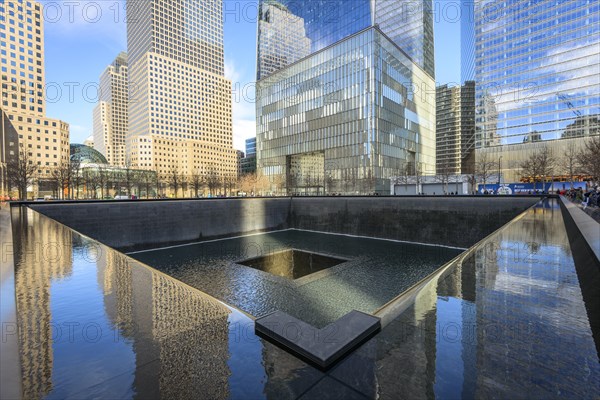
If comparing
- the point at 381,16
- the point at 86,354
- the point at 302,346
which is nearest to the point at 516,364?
the point at 302,346

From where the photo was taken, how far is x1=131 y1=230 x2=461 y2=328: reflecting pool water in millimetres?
11062

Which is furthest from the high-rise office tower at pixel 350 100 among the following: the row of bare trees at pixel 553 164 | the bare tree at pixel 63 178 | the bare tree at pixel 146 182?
→ the bare tree at pixel 63 178

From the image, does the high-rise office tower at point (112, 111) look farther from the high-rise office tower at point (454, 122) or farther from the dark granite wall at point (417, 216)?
the dark granite wall at point (417, 216)

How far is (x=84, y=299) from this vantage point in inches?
153

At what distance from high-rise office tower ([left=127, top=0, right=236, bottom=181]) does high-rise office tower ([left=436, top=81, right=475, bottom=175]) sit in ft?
294

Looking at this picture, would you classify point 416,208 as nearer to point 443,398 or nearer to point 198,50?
point 443,398

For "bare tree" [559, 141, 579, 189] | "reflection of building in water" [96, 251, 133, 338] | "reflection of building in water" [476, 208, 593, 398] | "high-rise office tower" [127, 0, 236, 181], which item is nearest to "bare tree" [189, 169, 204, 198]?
"reflection of building in water" [96, 251, 133, 338]

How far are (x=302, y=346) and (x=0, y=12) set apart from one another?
115 meters

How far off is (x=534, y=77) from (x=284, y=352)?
91629 mm

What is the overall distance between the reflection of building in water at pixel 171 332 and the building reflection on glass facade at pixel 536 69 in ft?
288

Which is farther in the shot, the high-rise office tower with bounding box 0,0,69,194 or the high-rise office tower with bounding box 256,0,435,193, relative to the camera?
the high-rise office tower with bounding box 0,0,69,194

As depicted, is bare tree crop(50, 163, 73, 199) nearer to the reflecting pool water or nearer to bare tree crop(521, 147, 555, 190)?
the reflecting pool water

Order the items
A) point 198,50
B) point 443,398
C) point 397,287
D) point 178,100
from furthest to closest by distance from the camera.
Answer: point 198,50, point 178,100, point 397,287, point 443,398

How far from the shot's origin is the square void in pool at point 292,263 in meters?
18.8
